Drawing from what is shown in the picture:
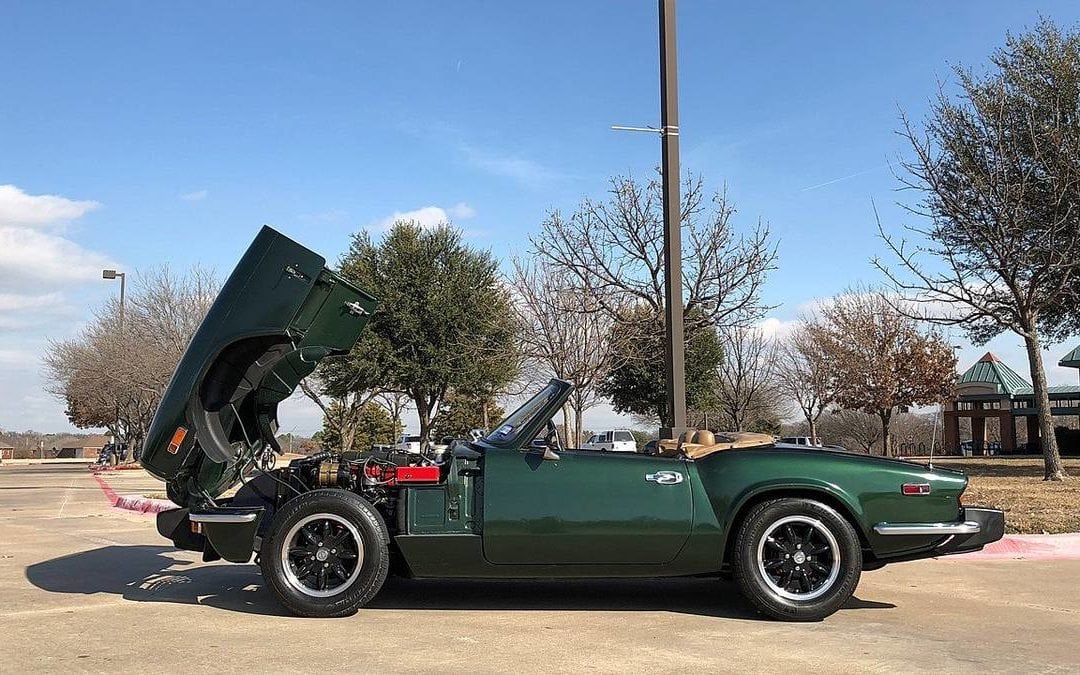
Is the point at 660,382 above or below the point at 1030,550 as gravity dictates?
above

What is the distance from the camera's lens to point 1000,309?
62.2 feet

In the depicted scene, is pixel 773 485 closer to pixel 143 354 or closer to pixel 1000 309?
pixel 1000 309

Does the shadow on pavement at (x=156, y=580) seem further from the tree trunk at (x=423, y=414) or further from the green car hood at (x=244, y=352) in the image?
the tree trunk at (x=423, y=414)

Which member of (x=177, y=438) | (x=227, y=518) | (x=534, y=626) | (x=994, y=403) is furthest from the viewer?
(x=994, y=403)

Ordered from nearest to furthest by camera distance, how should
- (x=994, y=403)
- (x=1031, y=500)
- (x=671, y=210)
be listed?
(x=671, y=210) → (x=1031, y=500) → (x=994, y=403)

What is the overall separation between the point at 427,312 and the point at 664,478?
22504 mm

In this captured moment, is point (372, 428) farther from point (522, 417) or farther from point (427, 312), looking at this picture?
point (522, 417)

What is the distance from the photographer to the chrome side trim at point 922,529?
5.71 m

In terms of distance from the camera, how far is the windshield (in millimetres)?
6137

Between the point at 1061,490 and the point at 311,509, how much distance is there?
13.1 meters

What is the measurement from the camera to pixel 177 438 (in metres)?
6.16

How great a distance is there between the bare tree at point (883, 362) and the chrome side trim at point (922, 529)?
2873cm

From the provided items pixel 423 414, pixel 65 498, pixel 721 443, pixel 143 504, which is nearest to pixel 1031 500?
pixel 721 443

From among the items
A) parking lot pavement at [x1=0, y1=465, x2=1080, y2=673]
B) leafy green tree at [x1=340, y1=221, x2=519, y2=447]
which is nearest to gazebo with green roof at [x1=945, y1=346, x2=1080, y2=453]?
leafy green tree at [x1=340, y1=221, x2=519, y2=447]
